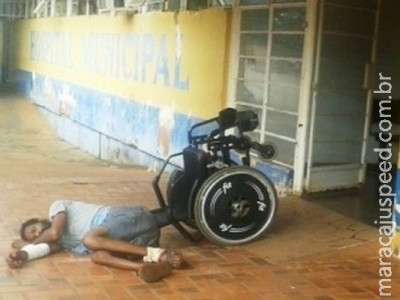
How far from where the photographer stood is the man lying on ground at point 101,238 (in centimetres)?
442

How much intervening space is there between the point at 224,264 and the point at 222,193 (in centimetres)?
52

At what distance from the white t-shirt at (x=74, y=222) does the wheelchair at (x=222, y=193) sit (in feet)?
1.75

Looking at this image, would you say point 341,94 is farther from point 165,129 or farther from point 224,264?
point 165,129

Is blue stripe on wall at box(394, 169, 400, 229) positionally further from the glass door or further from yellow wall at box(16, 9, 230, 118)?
yellow wall at box(16, 9, 230, 118)

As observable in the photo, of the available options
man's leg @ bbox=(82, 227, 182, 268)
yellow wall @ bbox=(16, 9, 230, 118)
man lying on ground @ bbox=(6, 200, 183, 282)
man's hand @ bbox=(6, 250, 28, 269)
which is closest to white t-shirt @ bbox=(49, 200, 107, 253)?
man lying on ground @ bbox=(6, 200, 183, 282)

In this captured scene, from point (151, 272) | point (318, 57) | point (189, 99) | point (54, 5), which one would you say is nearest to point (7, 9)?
point (54, 5)

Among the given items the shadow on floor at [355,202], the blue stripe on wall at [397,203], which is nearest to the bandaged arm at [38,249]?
the blue stripe on wall at [397,203]

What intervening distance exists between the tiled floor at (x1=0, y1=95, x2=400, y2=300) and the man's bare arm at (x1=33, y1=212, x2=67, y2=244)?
0.13 meters

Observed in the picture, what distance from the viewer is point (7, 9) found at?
65.7ft

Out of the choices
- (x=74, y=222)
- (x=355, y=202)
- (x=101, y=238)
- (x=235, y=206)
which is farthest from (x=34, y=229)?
(x=355, y=202)

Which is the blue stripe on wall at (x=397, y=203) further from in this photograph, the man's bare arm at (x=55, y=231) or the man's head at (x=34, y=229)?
the man's head at (x=34, y=229)

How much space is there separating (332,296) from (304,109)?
281 cm

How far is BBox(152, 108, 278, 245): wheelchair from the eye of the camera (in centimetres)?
493

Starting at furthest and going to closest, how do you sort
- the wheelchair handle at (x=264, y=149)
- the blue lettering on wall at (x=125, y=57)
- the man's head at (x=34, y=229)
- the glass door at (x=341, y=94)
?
1. the blue lettering on wall at (x=125, y=57)
2. the glass door at (x=341, y=94)
3. the wheelchair handle at (x=264, y=149)
4. the man's head at (x=34, y=229)
